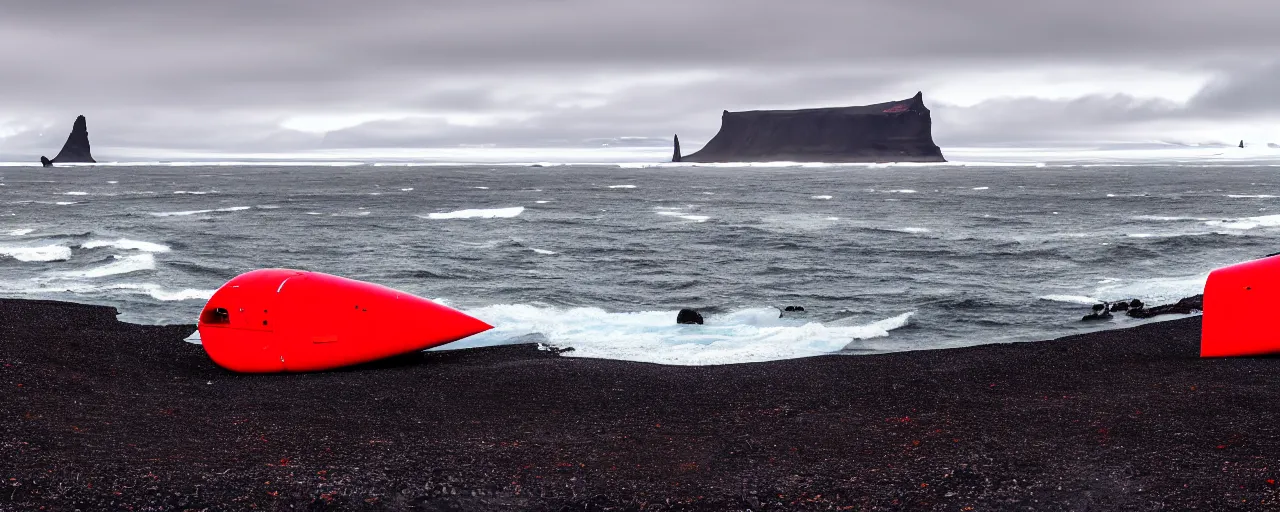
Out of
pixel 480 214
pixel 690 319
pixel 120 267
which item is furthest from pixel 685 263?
pixel 480 214

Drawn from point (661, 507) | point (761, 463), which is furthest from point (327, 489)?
point (761, 463)

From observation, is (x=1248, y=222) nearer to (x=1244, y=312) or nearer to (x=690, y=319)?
(x=690, y=319)

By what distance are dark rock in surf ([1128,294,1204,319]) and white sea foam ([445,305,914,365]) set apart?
4.01m

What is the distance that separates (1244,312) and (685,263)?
17933mm

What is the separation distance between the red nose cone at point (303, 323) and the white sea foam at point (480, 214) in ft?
118

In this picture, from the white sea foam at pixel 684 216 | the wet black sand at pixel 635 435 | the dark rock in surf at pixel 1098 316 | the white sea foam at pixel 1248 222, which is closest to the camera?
the wet black sand at pixel 635 435

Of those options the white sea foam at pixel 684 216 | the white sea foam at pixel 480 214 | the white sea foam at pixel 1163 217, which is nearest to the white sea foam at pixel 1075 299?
the white sea foam at pixel 684 216

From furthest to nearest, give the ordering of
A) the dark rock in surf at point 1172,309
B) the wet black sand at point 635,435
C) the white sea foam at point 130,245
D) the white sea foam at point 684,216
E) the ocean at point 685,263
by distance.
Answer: the white sea foam at point 684,216 < the white sea foam at point 130,245 < the dark rock in surf at point 1172,309 < the ocean at point 685,263 < the wet black sand at point 635,435

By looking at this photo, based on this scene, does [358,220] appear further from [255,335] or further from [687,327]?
[255,335]

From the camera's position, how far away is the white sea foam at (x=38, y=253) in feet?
90.6

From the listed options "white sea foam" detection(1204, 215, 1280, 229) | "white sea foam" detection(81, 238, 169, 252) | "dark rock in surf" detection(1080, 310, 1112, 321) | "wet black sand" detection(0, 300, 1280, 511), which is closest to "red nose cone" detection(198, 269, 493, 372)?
"wet black sand" detection(0, 300, 1280, 511)

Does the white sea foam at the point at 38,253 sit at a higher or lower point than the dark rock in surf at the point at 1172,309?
higher

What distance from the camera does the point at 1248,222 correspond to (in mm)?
44188

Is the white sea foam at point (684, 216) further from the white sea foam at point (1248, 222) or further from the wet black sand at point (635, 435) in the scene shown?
the wet black sand at point (635, 435)
